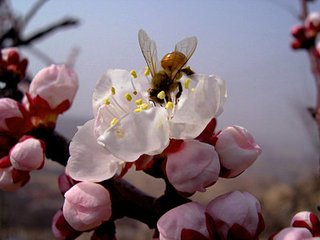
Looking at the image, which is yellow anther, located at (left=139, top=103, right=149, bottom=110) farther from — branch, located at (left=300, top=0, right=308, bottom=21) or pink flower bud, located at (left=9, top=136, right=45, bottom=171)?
branch, located at (left=300, top=0, right=308, bottom=21)

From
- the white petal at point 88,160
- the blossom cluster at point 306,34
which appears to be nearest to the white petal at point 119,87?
the white petal at point 88,160

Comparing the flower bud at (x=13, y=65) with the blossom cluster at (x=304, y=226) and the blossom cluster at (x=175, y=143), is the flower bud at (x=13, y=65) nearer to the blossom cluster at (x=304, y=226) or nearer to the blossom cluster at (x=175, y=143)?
the blossom cluster at (x=175, y=143)

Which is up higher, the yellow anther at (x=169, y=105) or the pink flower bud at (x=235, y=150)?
the yellow anther at (x=169, y=105)

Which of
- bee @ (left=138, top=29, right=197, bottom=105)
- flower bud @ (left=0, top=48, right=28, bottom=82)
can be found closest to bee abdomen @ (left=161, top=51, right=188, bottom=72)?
bee @ (left=138, top=29, right=197, bottom=105)

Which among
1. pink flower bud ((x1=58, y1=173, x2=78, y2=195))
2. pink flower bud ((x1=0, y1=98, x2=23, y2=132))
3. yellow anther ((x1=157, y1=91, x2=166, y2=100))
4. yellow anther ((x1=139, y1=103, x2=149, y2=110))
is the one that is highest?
yellow anther ((x1=157, y1=91, x2=166, y2=100))

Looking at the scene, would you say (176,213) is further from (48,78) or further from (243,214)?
(48,78)

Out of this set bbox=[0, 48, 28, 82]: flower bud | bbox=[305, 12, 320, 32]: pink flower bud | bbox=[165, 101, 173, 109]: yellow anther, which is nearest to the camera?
bbox=[165, 101, 173, 109]: yellow anther

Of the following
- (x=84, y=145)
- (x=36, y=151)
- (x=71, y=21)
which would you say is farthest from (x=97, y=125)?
(x=71, y=21)
